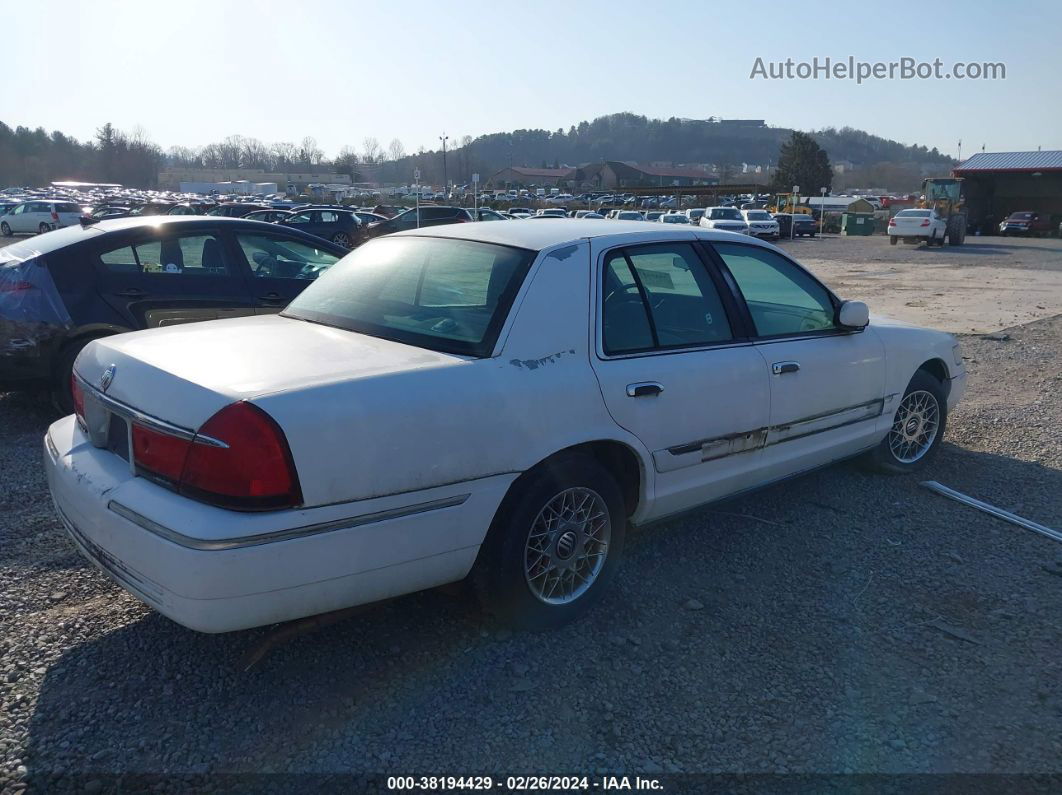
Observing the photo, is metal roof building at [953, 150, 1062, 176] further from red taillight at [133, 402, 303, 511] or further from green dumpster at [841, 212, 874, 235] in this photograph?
red taillight at [133, 402, 303, 511]

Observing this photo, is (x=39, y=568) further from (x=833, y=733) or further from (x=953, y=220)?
(x=953, y=220)

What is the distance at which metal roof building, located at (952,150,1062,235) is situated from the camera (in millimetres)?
48719

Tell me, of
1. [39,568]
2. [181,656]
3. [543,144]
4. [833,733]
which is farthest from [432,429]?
[543,144]

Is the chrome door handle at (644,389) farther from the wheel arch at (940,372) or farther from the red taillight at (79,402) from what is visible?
the wheel arch at (940,372)

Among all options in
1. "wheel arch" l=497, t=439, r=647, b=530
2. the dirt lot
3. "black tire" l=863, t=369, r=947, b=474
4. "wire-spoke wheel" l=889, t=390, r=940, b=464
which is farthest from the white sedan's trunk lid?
the dirt lot

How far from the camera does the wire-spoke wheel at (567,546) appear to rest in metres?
3.30

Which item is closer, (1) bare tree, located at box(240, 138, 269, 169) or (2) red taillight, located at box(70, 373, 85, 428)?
(2) red taillight, located at box(70, 373, 85, 428)

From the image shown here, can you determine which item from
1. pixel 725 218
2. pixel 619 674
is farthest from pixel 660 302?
pixel 725 218

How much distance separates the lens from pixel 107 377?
310 centimetres

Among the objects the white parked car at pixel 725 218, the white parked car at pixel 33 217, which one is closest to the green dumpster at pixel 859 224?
the white parked car at pixel 725 218

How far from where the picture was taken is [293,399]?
263cm

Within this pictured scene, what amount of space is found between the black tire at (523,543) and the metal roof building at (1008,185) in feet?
172

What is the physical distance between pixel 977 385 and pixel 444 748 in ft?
24.0

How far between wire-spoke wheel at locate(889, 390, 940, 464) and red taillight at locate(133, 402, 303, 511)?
393 cm
